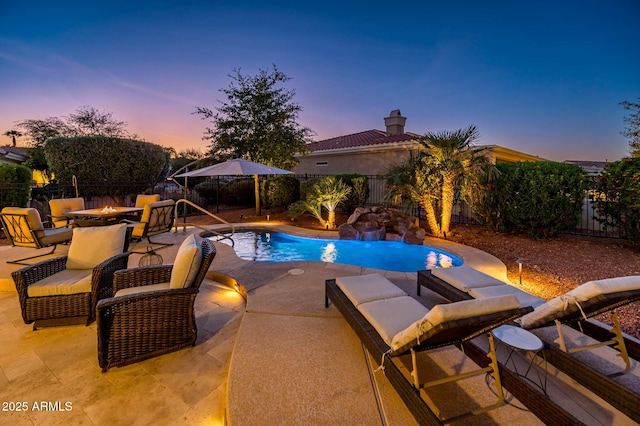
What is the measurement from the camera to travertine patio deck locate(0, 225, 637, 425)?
1970mm

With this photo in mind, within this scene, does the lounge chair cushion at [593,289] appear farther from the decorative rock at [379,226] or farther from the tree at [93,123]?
the tree at [93,123]

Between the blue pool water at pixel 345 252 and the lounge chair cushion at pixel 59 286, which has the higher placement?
the lounge chair cushion at pixel 59 286

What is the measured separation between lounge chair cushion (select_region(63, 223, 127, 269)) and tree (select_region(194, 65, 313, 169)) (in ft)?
26.1

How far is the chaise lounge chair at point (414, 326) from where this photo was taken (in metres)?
1.64

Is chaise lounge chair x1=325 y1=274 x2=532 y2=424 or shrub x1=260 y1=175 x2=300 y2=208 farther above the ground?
shrub x1=260 y1=175 x2=300 y2=208

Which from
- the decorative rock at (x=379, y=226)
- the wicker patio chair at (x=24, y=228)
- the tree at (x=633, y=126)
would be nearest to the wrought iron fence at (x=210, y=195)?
the decorative rock at (x=379, y=226)

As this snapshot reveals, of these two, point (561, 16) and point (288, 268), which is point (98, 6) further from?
point (561, 16)

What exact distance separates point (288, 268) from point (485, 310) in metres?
3.67

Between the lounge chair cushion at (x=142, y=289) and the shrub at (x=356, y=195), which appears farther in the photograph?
the shrub at (x=356, y=195)

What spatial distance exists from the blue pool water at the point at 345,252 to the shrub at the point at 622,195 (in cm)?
396

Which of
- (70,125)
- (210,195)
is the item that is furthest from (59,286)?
(70,125)

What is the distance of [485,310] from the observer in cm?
171

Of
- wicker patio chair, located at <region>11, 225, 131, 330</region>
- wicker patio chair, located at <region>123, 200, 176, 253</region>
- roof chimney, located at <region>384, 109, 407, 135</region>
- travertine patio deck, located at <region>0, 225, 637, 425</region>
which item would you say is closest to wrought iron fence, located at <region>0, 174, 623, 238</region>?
wicker patio chair, located at <region>123, 200, 176, 253</region>

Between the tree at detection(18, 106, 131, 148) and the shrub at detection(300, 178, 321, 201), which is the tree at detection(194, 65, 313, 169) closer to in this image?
the shrub at detection(300, 178, 321, 201)
